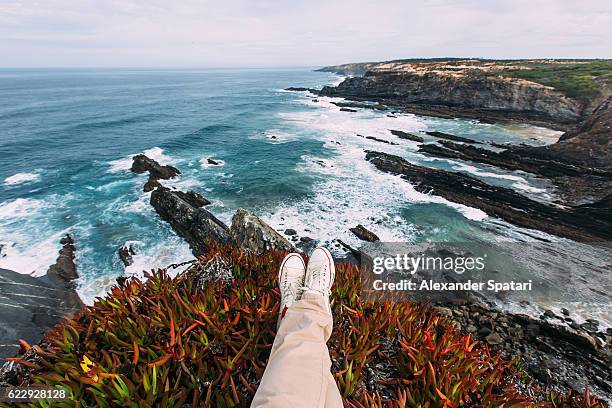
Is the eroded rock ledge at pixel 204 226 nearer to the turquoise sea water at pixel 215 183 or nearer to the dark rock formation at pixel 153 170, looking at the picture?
the turquoise sea water at pixel 215 183

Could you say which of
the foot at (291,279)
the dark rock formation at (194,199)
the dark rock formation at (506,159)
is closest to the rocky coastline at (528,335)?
the foot at (291,279)

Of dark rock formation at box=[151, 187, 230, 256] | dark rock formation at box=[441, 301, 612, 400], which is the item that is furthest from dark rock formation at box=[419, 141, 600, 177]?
dark rock formation at box=[151, 187, 230, 256]

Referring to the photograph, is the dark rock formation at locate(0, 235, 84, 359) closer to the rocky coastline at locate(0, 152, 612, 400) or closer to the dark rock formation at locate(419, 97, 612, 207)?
the rocky coastline at locate(0, 152, 612, 400)

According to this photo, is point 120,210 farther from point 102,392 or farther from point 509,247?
point 509,247

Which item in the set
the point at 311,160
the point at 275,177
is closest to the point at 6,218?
the point at 275,177

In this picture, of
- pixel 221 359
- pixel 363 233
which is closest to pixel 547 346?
pixel 363 233

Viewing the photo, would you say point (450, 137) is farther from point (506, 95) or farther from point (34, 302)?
point (34, 302)

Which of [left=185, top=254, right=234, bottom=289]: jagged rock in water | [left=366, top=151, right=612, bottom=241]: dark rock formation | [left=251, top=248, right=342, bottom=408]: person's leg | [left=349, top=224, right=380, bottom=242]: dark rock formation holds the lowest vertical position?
[left=349, top=224, right=380, bottom=242]: dark rock formation
